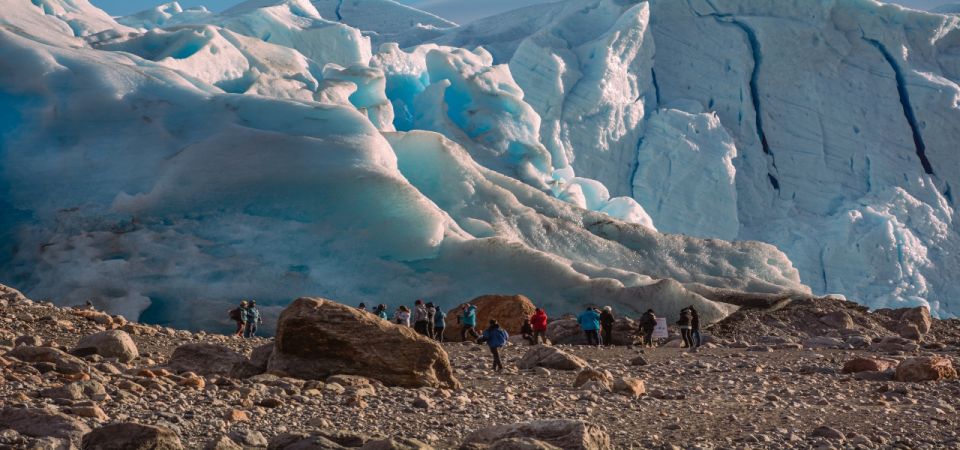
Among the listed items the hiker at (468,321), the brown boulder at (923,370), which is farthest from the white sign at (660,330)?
the brown boulder at (923,370)

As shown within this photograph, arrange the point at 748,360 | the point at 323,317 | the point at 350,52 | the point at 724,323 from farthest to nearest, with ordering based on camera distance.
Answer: the point at 350,52 < the point at 724,323 < the point at 748,360 < the point at 323,317

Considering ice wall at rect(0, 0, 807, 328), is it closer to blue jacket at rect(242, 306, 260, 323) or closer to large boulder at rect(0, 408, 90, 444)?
blue jacket at rect(242, 306, 260, 323)

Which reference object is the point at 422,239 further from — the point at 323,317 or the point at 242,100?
the point at 323,317

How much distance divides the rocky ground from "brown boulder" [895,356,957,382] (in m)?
0.02

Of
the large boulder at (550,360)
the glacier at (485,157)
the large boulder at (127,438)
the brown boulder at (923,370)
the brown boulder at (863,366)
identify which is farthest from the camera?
the glacier at (485,157)

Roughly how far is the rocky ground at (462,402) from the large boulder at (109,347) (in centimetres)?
2

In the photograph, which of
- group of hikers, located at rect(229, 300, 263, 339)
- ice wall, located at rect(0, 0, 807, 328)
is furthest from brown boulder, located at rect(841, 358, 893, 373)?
group of hikers, located at rect(229, 300, 263, 339)

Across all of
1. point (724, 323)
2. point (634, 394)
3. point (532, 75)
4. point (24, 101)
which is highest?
point (634, 394)

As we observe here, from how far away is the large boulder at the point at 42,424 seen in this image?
5109 millimetres

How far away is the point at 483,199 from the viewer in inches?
803

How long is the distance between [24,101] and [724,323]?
1211 centimetres

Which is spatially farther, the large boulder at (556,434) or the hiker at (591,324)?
the hiker at (591,324)

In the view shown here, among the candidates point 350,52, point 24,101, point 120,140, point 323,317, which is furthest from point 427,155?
point 323,317

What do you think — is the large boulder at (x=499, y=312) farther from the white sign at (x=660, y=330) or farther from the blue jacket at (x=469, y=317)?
the white sign at (x=660, y=330)
